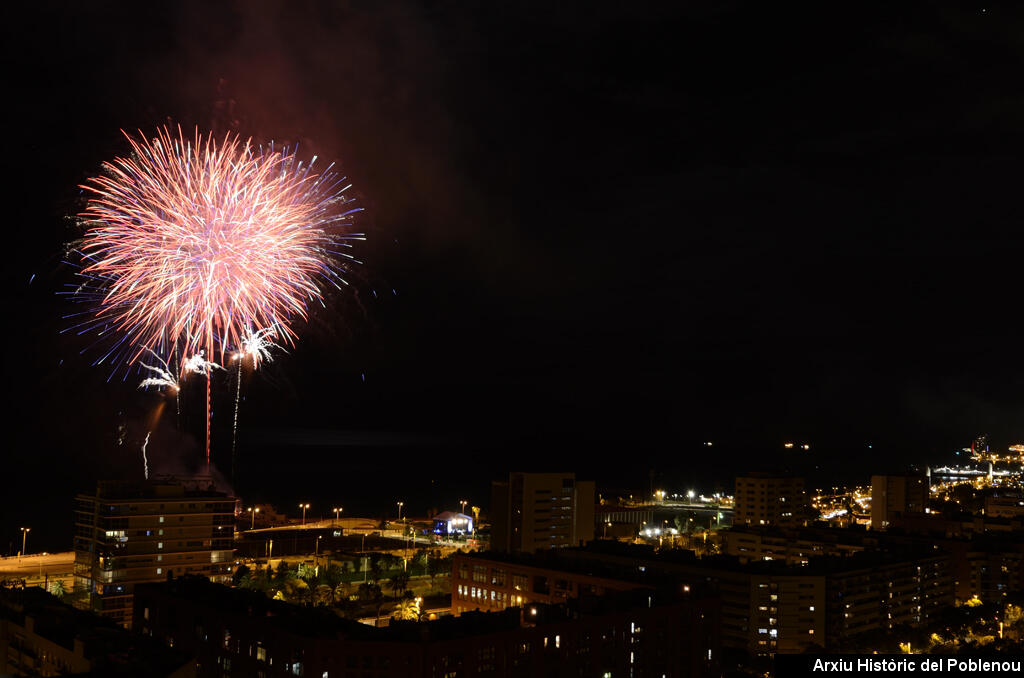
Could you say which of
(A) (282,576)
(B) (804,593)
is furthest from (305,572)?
(B) (804,593)

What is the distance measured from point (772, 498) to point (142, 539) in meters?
33.0

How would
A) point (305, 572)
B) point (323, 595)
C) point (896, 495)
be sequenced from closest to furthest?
point (323, 595)
point (305, 572)
point (896, 495)

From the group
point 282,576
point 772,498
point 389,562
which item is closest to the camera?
point 282,576

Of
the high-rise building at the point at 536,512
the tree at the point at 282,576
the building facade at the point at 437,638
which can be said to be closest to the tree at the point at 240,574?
the tree at the point at 282,576

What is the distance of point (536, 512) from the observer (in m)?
32.8

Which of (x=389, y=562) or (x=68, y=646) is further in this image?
(x=389, y=562)

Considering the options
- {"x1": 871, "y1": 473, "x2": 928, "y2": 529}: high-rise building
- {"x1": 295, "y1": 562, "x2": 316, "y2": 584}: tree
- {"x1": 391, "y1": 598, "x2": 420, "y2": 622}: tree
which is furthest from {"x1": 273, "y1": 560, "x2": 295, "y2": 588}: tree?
{"x1": 871, "y1": 473, "x2": 928, "y2": 529}: high-rise building

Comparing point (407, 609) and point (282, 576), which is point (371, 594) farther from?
point (282, 576)

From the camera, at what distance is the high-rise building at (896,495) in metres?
50.2

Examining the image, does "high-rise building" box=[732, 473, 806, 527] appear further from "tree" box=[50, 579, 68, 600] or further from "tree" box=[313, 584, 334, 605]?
"tree" box=[50, 579, 68, 600]

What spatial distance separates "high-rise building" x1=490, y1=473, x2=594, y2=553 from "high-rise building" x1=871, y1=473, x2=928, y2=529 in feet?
80.8

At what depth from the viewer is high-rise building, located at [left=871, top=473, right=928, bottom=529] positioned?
5022 cm

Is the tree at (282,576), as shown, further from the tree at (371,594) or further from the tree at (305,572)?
the tree at (371,594)

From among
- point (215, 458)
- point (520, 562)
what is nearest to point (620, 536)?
point (520, 562)
